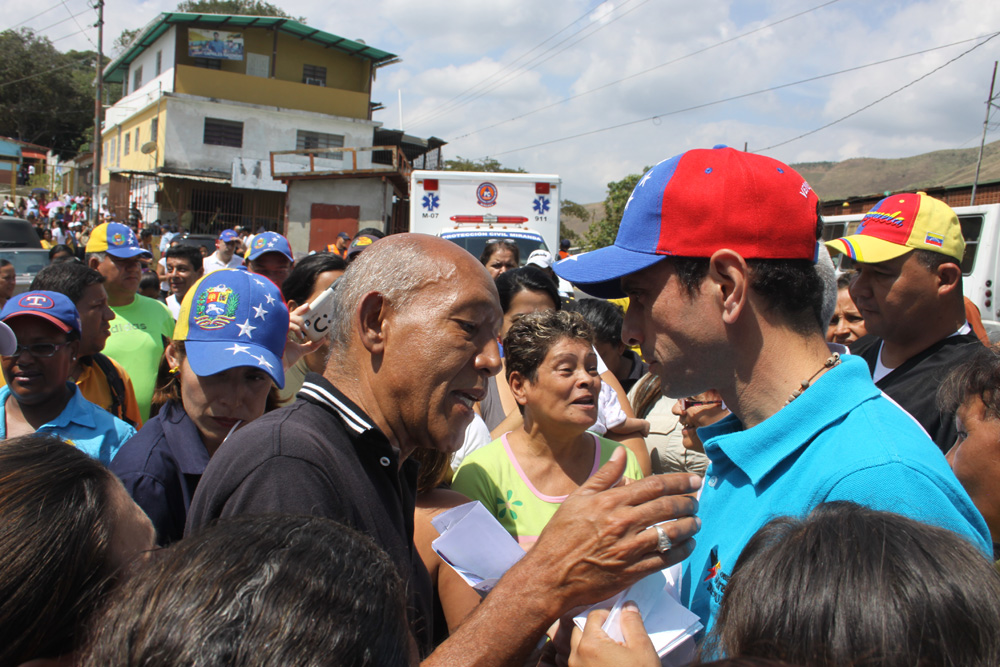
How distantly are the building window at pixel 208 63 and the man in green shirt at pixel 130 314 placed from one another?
3330cm

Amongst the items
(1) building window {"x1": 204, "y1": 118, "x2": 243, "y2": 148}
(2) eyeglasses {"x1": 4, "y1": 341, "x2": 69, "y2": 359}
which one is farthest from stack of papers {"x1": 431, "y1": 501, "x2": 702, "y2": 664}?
(1) building window {"x1": 204, "y1": 118, "x2": 243, "y2": 148}

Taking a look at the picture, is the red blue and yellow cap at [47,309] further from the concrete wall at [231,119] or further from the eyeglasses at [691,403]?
the concrete wall at [231,119]

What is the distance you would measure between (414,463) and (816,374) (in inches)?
43.7

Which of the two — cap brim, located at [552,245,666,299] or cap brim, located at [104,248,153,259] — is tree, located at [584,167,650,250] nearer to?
cap brim, located at [104,248,153,259]

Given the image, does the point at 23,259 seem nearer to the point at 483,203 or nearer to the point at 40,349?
the point at 483,203

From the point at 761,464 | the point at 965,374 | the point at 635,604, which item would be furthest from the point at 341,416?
the point at 965,374

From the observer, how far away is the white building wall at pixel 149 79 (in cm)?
3419

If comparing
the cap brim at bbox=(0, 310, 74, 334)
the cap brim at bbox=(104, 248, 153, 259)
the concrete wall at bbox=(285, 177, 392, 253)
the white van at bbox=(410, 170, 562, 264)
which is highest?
the concrete wall at bbox=(285, 177, 392, 253)

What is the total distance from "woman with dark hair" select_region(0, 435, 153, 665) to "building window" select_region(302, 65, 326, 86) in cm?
3806

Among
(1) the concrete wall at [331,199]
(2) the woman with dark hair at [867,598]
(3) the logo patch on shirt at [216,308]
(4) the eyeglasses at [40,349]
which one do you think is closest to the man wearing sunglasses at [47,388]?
(4) the eyeglasses at [40,349]

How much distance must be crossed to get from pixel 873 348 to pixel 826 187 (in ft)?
417

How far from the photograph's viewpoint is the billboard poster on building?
3403 cm

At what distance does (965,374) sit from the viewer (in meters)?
2.33

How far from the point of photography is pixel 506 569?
1.70m
